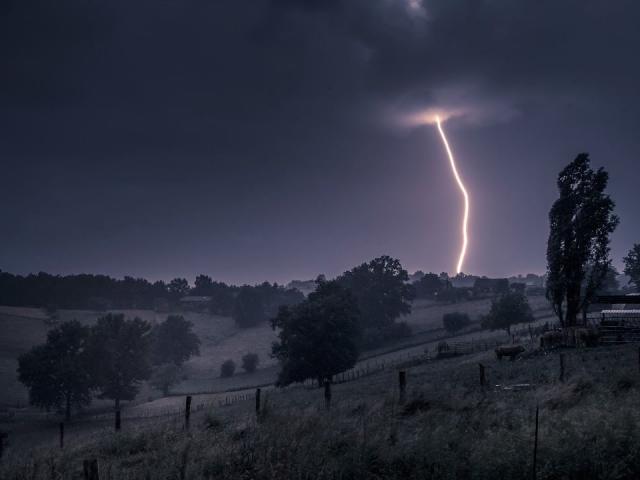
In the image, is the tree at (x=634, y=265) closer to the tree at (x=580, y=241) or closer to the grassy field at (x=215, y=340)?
the grassy field at (x=215, y=340)

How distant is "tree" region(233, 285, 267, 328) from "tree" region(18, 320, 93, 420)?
7141 cm

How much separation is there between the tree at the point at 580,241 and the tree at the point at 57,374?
61.9m

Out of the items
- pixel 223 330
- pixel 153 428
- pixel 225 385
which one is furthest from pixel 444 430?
pixel 223 330

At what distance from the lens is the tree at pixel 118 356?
65.6m

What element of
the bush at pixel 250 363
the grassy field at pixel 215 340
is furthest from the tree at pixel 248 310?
the bush at pixel 250 363

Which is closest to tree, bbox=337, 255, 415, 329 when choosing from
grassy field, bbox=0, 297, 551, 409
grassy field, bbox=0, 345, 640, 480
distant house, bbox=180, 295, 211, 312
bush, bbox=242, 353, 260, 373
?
grassy field, bbox=0, 297, 551, 409

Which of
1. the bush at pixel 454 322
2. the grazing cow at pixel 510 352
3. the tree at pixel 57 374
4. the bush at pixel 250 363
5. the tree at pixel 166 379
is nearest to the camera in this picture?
the grazing cow at pixel 510 352

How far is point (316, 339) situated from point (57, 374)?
37143 mm

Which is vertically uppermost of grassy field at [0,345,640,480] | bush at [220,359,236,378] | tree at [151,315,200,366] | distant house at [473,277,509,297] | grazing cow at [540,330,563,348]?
distant house at [473,277,509,297]

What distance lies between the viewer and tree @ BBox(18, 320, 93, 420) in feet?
194

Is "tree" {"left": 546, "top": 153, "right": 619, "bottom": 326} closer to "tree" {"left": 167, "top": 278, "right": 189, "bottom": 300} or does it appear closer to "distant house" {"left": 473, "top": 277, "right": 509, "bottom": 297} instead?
"distant house" {"left": 473, "top": 277, "right": 509, "bottom": 297}

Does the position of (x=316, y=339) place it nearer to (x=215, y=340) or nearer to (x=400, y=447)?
(x=400, y=447)

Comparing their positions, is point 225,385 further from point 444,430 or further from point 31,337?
point 444,430

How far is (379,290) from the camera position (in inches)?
4087
